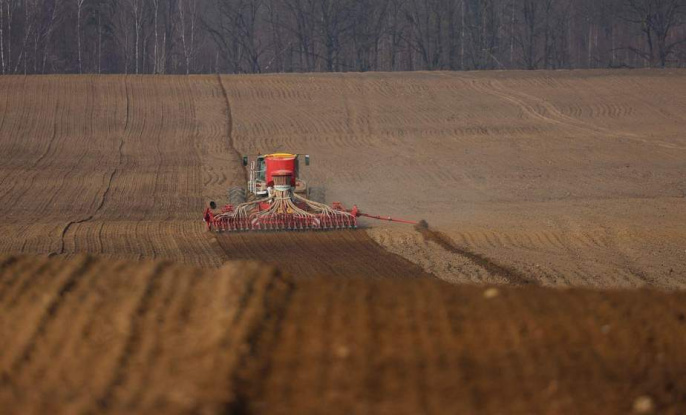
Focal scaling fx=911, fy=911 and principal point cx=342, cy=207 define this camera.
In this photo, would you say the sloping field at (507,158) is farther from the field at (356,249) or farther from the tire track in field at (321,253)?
the tire track in field at (321,253)

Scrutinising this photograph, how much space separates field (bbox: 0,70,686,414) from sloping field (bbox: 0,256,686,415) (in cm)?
2

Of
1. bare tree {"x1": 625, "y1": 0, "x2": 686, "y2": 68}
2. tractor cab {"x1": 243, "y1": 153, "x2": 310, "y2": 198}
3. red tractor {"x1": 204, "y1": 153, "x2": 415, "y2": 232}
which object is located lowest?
red tractor {"x1": 204, "y1": 153, "x2": 415, "y2": 232}

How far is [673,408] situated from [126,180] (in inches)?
988

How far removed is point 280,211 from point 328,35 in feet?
171

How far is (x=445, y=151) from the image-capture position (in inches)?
1353

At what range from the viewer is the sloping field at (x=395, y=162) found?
1783 centimetres

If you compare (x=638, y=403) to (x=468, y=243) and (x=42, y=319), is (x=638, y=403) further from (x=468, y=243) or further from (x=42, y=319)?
(x=468, y=243)

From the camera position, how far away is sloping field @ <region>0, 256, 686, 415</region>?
565 cm

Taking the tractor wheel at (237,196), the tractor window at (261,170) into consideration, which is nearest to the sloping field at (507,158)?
the tractor window at (261,170)

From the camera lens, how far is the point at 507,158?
3288 cm

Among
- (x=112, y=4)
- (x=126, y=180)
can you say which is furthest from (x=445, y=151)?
(x=112, y=4)

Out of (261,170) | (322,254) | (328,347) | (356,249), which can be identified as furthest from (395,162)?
(328,347)

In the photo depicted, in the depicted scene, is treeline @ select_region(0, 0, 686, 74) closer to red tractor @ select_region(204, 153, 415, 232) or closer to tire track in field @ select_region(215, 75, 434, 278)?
red tractor @ select_region(204, 153, 415, 232)

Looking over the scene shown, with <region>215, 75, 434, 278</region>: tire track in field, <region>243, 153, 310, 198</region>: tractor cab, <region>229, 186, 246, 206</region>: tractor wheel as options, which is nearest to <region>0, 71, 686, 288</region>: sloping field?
<region>215, 75, 434, 278</region>: tire track in field
